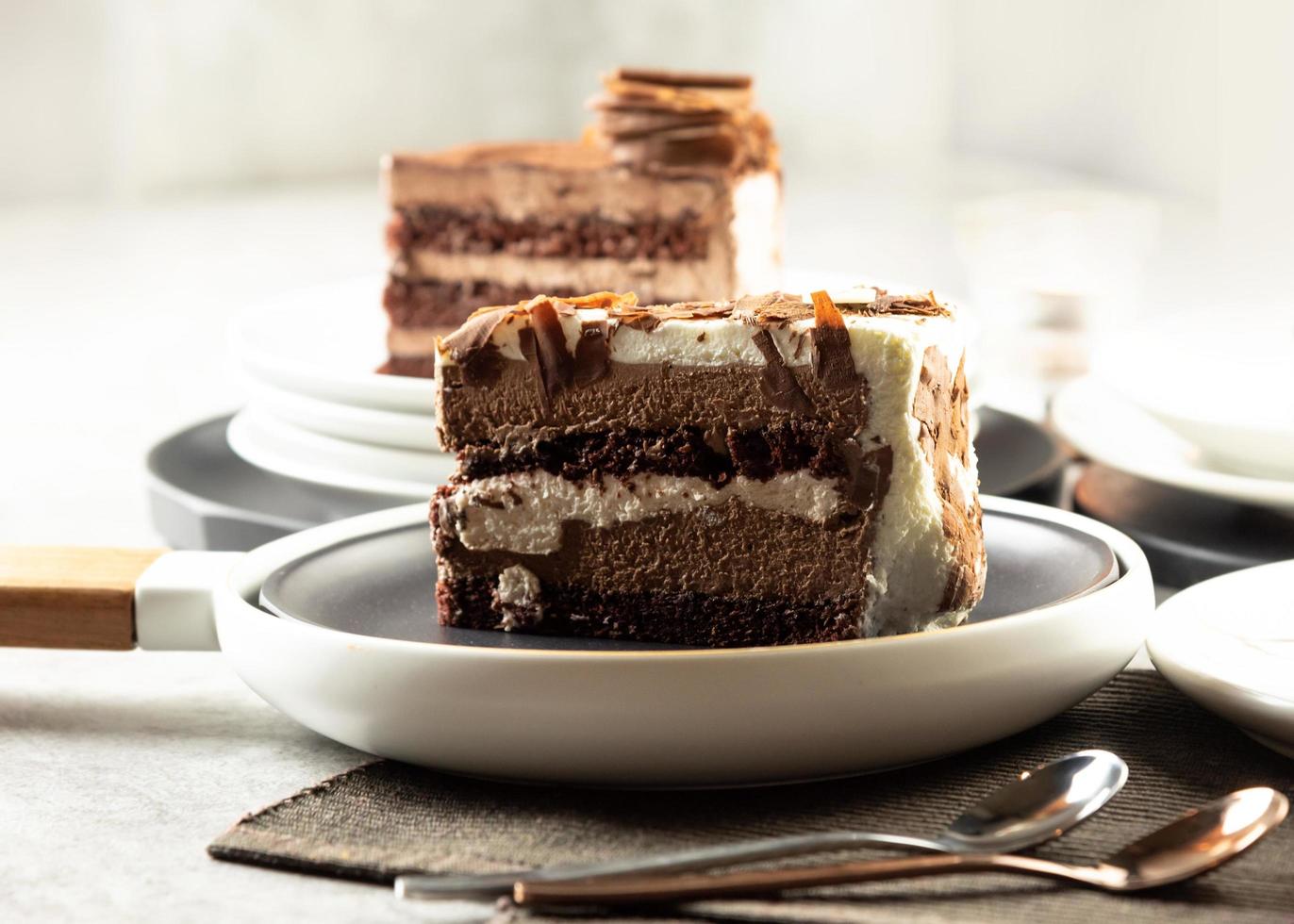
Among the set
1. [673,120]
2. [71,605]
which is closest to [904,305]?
[71,605]

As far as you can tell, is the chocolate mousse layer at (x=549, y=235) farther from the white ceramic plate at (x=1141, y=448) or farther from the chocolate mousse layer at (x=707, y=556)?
the chocolate mousse layer at (x=707, y=556)

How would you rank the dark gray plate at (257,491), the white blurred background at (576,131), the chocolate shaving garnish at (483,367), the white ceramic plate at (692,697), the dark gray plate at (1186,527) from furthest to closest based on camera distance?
the white blurred background at (576,131)
the dark gray plate at (257,491)
the dark gray plate at (1186,527)
the chocolate shaving garnish at (483,367)
the white ceramic plate at (692,697)

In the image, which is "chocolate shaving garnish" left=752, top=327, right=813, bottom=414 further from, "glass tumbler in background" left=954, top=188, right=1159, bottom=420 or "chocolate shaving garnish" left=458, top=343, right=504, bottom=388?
"glass tumbler in background" left=954, top=188, right=1159, bottom=420

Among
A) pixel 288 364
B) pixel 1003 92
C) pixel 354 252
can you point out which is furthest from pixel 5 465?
pixel 1003 92

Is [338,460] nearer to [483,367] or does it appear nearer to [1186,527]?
[483,367]

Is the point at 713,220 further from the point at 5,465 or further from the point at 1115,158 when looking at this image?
the point at 1115,158

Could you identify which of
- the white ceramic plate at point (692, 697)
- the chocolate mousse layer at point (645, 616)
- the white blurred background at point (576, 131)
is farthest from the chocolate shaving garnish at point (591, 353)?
the white blurred background at point (576, 131)

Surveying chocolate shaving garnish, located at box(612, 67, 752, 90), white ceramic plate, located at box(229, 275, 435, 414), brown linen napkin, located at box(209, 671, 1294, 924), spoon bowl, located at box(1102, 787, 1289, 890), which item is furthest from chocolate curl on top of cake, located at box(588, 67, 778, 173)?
spoon bowl, located at box(1102, 787, 1289, 890)
